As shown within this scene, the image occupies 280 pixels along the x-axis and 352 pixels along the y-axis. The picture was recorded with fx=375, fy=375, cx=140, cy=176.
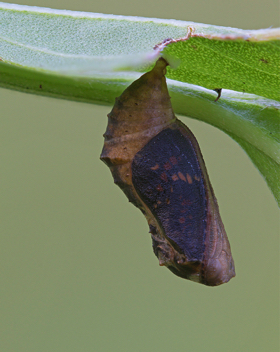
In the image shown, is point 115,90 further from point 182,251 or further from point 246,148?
point 182,251

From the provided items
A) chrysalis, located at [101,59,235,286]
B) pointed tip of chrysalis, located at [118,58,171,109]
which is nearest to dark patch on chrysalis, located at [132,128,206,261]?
chrysalis, located at [101,59,235,286]

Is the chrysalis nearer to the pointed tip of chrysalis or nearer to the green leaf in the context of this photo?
the pointed tip of chrysalis

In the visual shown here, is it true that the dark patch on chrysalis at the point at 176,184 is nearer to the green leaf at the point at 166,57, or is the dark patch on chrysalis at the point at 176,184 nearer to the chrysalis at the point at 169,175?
the chrysalis at the point at 169,175

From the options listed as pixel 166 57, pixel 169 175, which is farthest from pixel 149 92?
pixel 169 175

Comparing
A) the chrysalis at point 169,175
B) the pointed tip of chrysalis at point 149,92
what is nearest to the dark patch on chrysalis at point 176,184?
the chrysalis at point 169,175

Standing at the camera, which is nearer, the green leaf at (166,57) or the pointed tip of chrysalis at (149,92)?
the green leaf at (166,57)

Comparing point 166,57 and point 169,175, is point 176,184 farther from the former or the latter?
point 166,57

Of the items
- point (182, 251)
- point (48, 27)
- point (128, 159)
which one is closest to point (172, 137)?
point (128, 159)

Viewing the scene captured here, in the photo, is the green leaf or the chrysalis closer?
the green leaf
